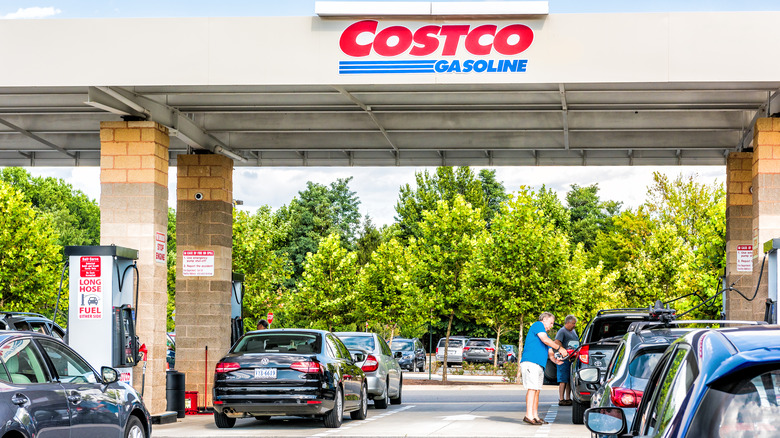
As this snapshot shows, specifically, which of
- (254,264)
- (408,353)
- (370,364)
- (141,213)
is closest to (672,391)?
(141,213)

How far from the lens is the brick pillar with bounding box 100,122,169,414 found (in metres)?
17.4

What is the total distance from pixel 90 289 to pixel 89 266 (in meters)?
0.35

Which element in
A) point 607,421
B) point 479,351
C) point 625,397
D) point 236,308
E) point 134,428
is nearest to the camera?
point 607,421

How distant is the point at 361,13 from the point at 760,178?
677cm

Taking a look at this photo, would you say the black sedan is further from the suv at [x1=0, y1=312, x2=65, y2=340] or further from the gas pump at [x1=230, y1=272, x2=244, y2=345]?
the gas pump at [x1=230, y1=272, x2=244, y2=345]

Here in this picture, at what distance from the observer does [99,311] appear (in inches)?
627

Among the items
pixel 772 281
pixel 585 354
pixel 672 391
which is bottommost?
pixel 585 354

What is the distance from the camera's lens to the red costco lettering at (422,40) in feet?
52.5

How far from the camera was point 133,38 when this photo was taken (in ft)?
53.4

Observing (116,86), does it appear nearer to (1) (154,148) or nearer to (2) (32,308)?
(1) (154,148)

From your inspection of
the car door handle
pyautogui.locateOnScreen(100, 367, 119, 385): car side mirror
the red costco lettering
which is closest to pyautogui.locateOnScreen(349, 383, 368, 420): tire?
the red costco lettering

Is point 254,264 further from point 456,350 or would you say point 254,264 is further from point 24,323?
point 24,323

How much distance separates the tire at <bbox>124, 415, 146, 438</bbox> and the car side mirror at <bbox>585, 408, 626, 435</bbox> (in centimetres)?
655

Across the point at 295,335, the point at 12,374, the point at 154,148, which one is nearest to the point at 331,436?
the point at 295,335
